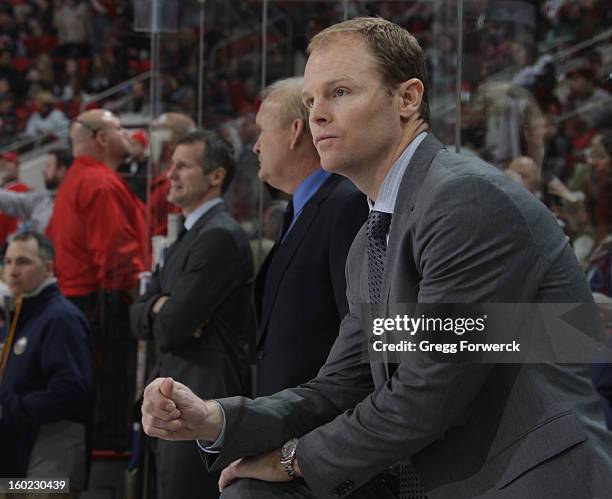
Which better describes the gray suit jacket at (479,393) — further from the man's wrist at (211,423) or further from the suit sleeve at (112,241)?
the suit sleeve at (112,241)

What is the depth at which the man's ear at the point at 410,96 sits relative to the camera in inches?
61.3

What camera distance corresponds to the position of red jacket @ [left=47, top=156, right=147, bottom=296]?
13.8 feet

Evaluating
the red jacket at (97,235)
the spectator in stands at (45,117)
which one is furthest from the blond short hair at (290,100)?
the spectator in stands at (45,117)

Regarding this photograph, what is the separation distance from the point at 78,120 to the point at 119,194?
21.0 inches

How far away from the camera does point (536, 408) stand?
4.36 ft

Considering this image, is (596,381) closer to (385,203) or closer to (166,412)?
(385,203)

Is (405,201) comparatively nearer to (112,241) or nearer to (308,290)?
(308,290)

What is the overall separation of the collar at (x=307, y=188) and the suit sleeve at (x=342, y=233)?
12cm

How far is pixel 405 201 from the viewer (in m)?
1.46

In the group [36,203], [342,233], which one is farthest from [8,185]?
[342,233]

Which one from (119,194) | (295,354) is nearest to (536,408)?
(295,354)

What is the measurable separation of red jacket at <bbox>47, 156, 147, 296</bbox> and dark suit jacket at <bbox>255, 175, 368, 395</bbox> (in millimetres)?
1888

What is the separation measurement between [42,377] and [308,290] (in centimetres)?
121

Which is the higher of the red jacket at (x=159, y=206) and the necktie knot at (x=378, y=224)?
the necktie knot at (x=378, y=224)
